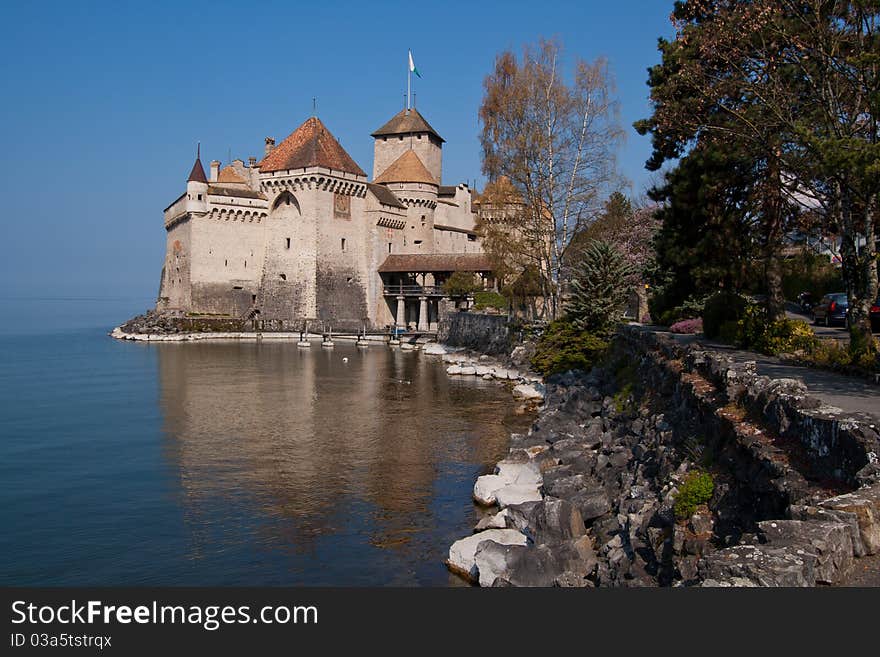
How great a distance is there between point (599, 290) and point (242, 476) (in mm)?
15040

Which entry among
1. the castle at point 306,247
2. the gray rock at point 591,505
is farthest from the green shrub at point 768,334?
the castle at point 306,247

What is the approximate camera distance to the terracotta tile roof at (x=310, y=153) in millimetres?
56250

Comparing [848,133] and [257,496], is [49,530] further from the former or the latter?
[848,133]

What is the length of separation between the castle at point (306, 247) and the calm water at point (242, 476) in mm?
25143

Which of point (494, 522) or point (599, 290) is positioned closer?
point (494, 522)

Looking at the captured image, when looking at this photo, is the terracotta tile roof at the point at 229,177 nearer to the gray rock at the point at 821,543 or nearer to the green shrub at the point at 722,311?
the green shrub at the point at 722,311

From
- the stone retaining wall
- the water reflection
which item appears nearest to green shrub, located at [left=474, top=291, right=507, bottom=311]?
the stone retaining wall

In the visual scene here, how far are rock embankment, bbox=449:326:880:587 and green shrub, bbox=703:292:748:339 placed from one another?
13.9 feet

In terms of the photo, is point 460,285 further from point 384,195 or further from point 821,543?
point 821,543

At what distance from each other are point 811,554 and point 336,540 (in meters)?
8.00

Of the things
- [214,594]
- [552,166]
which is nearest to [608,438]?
[214,594]

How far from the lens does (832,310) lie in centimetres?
2467

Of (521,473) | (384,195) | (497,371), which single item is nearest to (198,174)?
(384,195)
